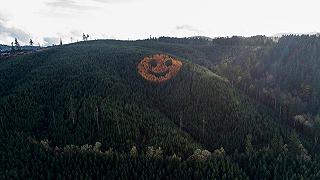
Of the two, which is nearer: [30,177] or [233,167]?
[30,177]

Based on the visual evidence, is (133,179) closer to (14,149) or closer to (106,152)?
(106,152)

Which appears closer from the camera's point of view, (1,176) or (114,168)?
(1,176)

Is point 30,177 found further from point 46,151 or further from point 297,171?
point 297,171

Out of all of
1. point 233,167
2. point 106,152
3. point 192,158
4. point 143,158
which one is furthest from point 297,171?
point 106,152

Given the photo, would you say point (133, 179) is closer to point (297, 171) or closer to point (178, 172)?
point (178, 172)

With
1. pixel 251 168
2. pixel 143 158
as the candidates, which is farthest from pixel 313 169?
pixel 143 158

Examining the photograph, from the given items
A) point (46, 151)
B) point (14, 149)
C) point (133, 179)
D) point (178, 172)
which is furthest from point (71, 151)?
point (178, 172)

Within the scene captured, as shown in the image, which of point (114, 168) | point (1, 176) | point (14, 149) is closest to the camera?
point (1, 176)

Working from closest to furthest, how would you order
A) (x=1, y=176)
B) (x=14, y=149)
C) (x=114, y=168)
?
(x=1, y=176), (x=114, y=168), (x=14, y=149)
